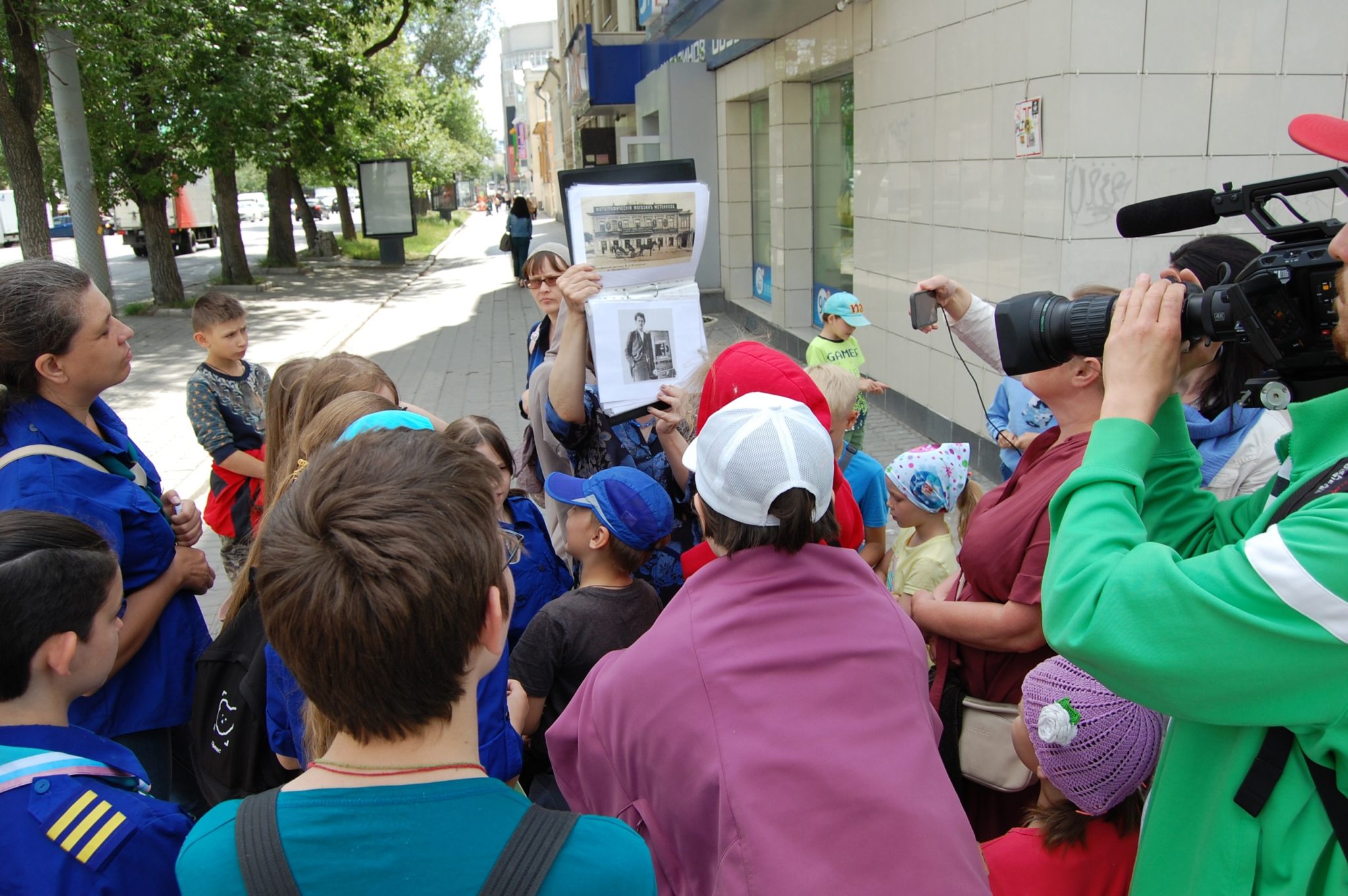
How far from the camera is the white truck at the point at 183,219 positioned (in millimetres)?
33344

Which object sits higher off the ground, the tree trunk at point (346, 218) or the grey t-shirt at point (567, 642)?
the tree trunk at point (346, 218)

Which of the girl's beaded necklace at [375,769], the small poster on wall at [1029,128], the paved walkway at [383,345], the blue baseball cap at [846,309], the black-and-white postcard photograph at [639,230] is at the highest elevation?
the small poster on wall at [1029,128]

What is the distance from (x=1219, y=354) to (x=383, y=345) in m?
12.3

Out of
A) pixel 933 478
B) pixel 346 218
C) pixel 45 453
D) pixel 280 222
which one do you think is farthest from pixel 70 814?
pixel 346 218

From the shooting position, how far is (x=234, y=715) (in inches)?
80.6

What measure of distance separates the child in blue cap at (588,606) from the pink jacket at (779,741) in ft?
2.47

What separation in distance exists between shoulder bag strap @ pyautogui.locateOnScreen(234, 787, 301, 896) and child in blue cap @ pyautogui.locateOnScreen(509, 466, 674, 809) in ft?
3.88

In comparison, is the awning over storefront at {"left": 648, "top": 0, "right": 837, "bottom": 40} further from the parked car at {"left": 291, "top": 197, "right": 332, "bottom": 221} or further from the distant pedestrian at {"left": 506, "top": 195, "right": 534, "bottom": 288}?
the parked car at {"left": 291, "top": 197, "right": 332, "bottom": 221}

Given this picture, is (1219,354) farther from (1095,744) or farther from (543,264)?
(543,264)

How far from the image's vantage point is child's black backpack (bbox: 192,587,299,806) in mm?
2047

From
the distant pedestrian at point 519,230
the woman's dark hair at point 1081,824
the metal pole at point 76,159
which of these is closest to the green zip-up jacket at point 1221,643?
the woman's dark hair at point 1081,824

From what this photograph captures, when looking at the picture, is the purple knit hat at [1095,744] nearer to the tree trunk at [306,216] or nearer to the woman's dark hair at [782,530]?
the woman's dark hair at [782,530]

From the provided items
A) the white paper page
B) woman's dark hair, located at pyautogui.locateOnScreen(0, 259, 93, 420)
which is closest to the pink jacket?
the white paper page

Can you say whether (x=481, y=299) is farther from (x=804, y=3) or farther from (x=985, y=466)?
(x=985, y=466)
